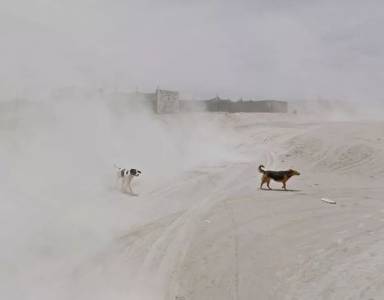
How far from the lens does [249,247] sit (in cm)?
830

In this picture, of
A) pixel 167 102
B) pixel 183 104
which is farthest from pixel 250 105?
pixel 167 102

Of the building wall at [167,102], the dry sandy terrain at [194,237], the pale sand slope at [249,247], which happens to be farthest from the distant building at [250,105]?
the pale sand slope at [249,247]

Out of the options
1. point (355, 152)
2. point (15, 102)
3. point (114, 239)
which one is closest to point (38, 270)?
point (114, 239)

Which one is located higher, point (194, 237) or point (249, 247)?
point (249, 247)

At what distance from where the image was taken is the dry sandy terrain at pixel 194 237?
269 inches

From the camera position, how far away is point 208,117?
46.7 metres

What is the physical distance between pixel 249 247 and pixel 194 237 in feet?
4.95

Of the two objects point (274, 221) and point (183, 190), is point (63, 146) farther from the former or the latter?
point (274, 221)

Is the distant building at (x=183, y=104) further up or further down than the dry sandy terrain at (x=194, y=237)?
further up

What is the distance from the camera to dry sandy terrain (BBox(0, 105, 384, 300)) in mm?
6836

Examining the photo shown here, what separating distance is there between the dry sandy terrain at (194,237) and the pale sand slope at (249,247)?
0.02 meters

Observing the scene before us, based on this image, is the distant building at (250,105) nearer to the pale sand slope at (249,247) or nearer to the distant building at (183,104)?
the distant building at (183,104)

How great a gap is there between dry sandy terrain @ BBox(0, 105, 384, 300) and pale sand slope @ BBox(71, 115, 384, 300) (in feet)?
0.08

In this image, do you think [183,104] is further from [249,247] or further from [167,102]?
[249,247]
